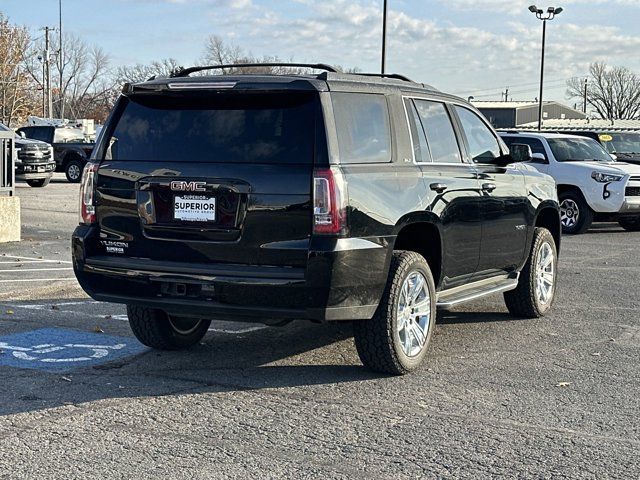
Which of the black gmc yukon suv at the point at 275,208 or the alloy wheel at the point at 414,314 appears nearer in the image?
the black gmc yukon suv at the point at 275,208

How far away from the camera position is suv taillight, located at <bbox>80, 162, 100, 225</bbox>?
239 inches

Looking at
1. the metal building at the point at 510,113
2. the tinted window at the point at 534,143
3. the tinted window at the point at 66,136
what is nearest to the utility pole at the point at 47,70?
the tinted window at the point at 66,136

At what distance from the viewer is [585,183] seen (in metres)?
16.4

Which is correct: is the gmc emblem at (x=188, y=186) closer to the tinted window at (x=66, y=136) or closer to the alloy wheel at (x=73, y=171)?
the alloy wheel at (x=73, y=171)

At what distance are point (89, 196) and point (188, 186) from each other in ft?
2.74

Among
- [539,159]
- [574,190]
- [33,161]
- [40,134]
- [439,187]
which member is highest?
[40,134]

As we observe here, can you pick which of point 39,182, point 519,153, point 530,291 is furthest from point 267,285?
point 39,182

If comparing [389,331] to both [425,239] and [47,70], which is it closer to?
[425,239]

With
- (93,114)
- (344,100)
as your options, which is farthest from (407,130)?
(93,114)

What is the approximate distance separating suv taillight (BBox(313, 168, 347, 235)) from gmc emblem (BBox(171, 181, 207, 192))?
707 millimetres

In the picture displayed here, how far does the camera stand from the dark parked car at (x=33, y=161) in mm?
25422

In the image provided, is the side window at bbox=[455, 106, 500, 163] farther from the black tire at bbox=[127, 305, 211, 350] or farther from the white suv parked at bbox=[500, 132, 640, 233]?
the white suv parked at bbox=[500, 132, 640, 233]

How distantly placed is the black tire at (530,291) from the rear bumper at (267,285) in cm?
267

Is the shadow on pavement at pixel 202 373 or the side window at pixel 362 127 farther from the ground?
the side window at pixel 362 127
